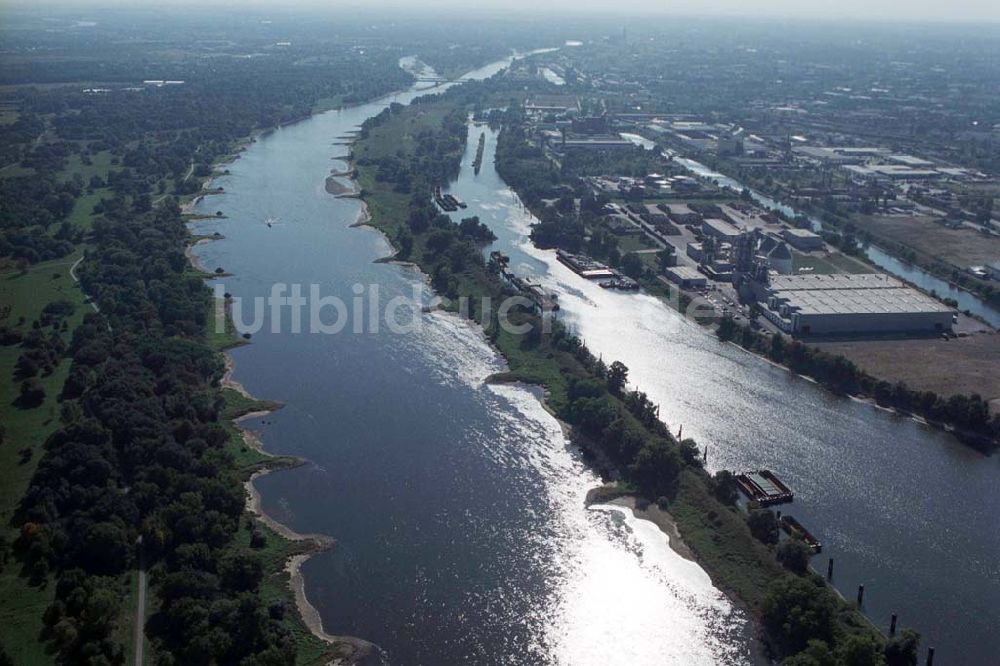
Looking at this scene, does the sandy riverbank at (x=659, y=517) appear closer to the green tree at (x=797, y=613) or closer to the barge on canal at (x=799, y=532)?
the barge on canal at (x=799, y=532)

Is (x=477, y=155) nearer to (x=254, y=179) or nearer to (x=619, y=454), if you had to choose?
(x=254, y=179)

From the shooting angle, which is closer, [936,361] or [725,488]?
[725,488]

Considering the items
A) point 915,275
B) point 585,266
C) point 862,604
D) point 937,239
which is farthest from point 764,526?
point 937,239

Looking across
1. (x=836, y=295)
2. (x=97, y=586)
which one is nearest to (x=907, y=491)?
(x=836, y=295)

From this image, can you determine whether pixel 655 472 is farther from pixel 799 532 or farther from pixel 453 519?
pixel 453 519

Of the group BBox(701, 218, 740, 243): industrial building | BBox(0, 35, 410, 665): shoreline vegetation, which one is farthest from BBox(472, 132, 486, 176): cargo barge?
BBox(0, 35, 410, 665): shoreline vegetation

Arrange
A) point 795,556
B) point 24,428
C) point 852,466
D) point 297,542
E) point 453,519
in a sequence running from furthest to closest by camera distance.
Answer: point 852,466 → point 24,428 → point 453,519 → point 297,542 → point 795,556
